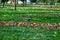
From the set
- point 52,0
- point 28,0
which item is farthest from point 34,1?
point 52,0

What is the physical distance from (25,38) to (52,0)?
9422 cm

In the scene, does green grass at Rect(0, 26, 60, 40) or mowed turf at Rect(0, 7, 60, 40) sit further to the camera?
mowed turf at Rect(0, 7, 60, 40)

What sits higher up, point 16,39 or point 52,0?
point 16,39

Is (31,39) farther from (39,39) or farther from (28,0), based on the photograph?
(28,0)

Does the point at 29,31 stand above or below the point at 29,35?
below

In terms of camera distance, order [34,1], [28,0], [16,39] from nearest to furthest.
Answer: [16,39] < [34,1] < [28,0]

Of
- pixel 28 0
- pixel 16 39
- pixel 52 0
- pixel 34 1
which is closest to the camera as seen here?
pixel 16 39

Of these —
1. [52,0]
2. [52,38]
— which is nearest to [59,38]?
[52,38]

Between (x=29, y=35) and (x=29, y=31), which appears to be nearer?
(x=29, y=35)

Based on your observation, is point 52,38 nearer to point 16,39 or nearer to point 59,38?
point 59,38

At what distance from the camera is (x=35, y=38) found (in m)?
12.9

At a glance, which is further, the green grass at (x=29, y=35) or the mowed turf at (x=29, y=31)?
the mowed turf at (x=29, y=31)

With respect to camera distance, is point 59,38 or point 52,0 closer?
point 59,38

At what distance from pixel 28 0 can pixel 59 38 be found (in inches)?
4870
